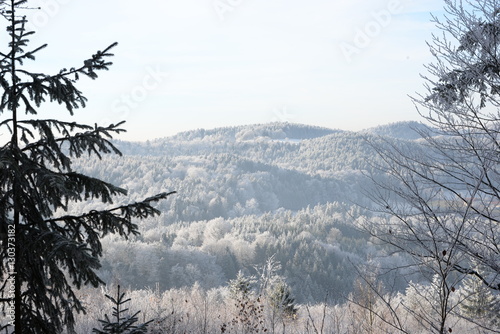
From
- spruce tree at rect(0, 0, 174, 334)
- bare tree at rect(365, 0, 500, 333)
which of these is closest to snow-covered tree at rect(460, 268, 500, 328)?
bare tree at rect(365, 0, 500, 333)

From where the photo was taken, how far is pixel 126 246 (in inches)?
2410

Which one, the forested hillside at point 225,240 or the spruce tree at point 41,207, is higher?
the spruce tree at point 41,207

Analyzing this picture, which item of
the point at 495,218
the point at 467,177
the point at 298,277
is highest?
the point at 467,177

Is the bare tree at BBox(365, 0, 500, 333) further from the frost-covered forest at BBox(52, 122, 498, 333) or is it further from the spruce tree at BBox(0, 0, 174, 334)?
the spruce tree at BBox(0, 0, 174, 334)

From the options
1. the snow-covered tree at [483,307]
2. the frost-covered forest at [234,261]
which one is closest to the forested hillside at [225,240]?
the frost-covered forest at [234,261]

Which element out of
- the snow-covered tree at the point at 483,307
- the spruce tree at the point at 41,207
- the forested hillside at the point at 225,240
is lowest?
the forested hillside at the point at 225,240

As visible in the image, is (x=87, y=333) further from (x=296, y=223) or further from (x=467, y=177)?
(x=296, y=223)

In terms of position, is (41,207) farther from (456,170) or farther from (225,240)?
(225,240)

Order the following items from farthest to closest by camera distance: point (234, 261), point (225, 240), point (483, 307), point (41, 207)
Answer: point (225, 240) < point (234, 261) < point (483, 307) < point (41, 207)

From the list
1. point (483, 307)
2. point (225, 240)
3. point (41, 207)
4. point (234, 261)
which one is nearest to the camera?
point (41, 207)

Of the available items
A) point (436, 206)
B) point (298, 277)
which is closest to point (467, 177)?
point (436, 206)

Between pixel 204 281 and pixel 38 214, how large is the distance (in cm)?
6440

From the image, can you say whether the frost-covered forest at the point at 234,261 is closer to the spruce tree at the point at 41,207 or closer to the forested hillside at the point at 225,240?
the forested hillside at the point at 225,240

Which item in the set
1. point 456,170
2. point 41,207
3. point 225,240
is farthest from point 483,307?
point 225,240
